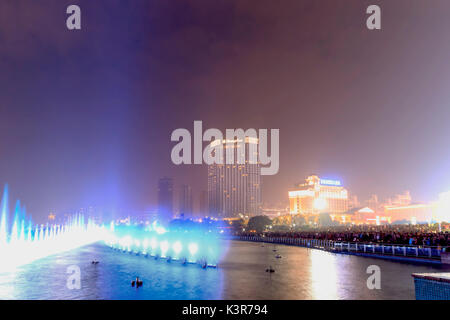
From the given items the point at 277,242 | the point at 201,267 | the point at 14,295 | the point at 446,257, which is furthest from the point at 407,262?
the point at 277,242

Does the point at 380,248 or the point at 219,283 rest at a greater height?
the point at 219,283

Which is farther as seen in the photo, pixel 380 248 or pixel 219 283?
pixel 380 248

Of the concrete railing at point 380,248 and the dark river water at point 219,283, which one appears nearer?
the dark river water at point 219,283

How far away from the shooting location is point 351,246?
37062mm

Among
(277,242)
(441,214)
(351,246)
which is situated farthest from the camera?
(441,214)

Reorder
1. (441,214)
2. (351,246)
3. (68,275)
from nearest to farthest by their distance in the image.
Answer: (68,275) < (351,246) < (441,214)

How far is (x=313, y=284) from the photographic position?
18859mm

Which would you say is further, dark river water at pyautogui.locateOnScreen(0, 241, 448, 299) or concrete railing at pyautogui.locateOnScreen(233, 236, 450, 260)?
concrete railing at pyautogui.locateOnScreen(233, 236, 450, 260)

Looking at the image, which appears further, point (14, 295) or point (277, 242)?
point (277, 242)

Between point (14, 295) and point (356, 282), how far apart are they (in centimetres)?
1658

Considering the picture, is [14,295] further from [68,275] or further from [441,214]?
[441,214]
